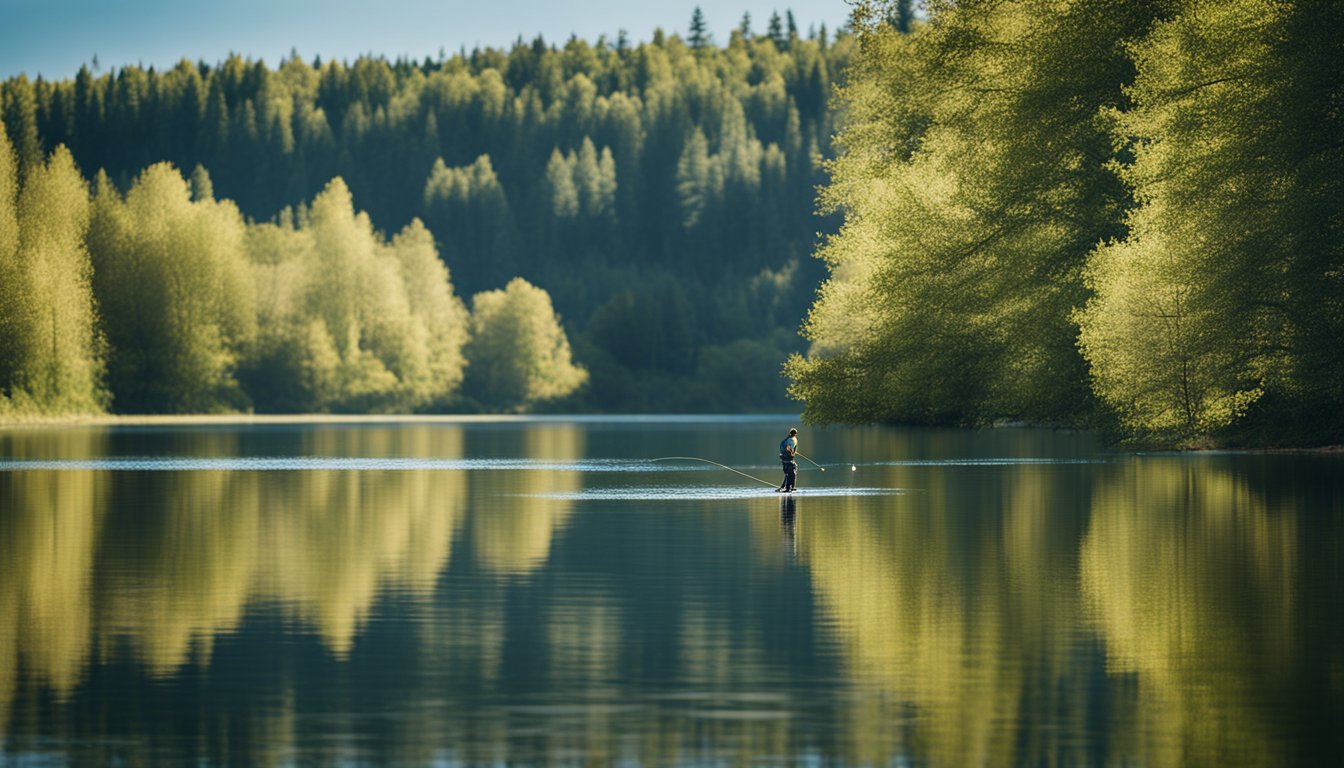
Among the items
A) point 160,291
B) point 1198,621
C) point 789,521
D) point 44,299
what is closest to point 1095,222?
point 789,521

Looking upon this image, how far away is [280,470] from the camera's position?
55.6 metres

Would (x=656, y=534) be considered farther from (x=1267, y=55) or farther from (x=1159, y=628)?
(x=1267, y=55)

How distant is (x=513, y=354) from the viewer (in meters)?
175

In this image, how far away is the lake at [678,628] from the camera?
13492 mm

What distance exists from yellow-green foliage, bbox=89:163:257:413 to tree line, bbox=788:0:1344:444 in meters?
57.9

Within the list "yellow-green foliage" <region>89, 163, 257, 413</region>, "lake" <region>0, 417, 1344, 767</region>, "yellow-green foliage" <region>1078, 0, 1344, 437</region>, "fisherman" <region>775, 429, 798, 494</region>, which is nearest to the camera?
"lake" <region>0, 417, 1344, 767</region>

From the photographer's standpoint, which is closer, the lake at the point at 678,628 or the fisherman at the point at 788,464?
the lake at the point at 678,628

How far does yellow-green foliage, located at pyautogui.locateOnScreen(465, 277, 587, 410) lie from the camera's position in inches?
6860

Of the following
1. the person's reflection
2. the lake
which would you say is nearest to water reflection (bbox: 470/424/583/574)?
the lake

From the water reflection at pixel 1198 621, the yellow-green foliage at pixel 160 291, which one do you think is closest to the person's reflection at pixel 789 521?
the water reflection at pixel 1198 621

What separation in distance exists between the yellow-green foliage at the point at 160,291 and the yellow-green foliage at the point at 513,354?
42.5m

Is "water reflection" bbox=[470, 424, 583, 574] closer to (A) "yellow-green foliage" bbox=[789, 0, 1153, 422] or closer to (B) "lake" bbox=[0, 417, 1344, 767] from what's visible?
(B) "lake" bbox=[0, 417, 1344, 767]

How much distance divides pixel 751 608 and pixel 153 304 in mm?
Answer: 113637

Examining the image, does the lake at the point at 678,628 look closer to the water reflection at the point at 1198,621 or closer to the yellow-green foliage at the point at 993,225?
the water reflection at the point at 1198,621
